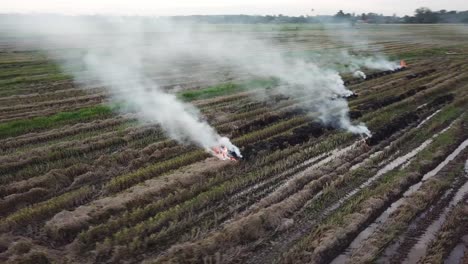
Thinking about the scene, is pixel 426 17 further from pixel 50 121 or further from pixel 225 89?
pixel 50 121

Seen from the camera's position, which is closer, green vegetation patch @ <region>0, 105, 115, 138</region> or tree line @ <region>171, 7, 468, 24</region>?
green vegetation patch @ <region>0, 105, 115, 138</region>

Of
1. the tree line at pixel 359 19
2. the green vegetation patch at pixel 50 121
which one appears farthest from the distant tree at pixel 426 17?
the green vegetation patch at pixel 50 121

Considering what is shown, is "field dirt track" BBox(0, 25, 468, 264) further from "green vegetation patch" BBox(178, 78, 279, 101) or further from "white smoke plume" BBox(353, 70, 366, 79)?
"white smoke plume" BBox(353, 70, 366, 79)

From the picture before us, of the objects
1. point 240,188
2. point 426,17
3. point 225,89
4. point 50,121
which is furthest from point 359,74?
point 426,17

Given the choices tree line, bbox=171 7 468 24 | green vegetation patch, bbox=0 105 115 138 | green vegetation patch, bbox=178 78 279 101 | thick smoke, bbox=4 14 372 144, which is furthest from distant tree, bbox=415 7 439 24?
green vegetation patch, bbox=0 105 115 138

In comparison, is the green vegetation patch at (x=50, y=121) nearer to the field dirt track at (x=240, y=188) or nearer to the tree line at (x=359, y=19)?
the field dirt track at (x=240, y=188)

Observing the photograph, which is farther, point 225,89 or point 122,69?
point 122,69
